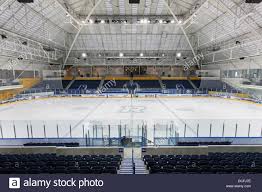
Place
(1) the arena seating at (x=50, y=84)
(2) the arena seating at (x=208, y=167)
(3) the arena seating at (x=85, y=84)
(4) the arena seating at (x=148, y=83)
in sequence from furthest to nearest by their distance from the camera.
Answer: (4) the arena seating at (x=148, y=83)
(3) the arena seating at (x=85, y=84)
(1) the arena seating at (x=50, y=84)
(2) the arena seating at (x=208, y=167)

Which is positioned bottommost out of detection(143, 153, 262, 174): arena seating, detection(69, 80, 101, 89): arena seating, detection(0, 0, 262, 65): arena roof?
detection(143, 153, 262, 174): arena seating

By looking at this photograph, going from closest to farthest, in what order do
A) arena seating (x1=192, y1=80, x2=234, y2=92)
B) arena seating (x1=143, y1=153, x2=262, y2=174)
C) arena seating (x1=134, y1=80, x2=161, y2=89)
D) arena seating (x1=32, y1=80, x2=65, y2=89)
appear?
arena seating (x1=143, y1=153, x2=262, y2=174) < arena seating (x1=32, y1=80, x2=65, y2=89) < arena seating (x1=192, y1=80, x2=234, y2=92) < arena seating (x1=134, y1=80, x2=161, y2=89)

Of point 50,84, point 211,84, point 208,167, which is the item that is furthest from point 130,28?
point 208,167

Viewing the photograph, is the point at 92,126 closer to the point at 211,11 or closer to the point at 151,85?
the point at 211,11

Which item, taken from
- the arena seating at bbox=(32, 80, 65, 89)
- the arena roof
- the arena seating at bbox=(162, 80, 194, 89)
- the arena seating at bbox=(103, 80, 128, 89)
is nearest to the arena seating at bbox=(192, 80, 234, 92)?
the arena seating at bbox=(162, 80, 194, 89)

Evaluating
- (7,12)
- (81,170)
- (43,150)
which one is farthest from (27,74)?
(81,170)

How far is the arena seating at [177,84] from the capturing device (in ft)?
143

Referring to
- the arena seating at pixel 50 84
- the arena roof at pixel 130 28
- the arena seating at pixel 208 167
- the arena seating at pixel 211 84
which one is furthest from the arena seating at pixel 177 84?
the arena seating at pixel 208 167

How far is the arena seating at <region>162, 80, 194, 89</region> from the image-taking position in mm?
43537

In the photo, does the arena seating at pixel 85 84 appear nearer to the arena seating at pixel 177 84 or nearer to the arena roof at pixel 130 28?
the arena roof at pixel 130 28

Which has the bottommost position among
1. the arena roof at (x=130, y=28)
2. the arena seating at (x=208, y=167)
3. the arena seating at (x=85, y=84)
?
the arena seating at (x=208, y=167)

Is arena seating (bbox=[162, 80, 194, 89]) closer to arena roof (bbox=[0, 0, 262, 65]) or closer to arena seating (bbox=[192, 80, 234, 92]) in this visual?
arena seating (bbox=[192, 80, 234, 92])

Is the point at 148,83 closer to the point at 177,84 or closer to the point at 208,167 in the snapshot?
the point at 177,84

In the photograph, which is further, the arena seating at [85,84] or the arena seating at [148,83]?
the arena seating at [148,83]
